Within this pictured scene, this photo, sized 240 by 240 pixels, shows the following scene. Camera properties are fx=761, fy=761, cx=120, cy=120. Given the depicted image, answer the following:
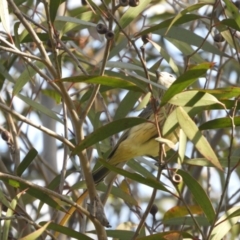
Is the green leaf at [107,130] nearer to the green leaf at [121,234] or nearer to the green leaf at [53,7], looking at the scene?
the green leaf at [53,7]

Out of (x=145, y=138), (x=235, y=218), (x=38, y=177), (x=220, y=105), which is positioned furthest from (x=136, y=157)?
(x=38, y=177)

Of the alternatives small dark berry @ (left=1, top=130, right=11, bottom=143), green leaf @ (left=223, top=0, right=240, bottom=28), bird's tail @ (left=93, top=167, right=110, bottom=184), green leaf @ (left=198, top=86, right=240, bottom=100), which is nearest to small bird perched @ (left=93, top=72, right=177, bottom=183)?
bird's tail @ (left=93, top=167, right=110, bottom=184)

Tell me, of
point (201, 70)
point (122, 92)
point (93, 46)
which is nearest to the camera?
point (201, 70)

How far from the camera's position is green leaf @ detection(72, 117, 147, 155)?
7.11 feet

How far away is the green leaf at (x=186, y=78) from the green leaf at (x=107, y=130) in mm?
134

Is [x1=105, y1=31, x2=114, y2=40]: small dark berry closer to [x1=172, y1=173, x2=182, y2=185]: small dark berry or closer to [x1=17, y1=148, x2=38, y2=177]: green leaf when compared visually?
[x1=172, y1=173, x2=182, y2=185]: small dark berry

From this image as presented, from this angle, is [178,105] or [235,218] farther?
[235,218]

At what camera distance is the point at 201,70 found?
2.00m

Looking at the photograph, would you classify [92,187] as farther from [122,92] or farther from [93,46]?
[93,46]

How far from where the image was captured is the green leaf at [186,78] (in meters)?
1.99

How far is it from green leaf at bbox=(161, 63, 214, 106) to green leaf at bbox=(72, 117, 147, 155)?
0.44 feet

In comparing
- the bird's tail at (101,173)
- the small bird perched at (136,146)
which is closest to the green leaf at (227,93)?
the small bird perched at (136,146)

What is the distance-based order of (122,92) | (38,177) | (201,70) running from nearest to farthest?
(201,70), (38,177), (122,92)

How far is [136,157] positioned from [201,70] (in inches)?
48.8
